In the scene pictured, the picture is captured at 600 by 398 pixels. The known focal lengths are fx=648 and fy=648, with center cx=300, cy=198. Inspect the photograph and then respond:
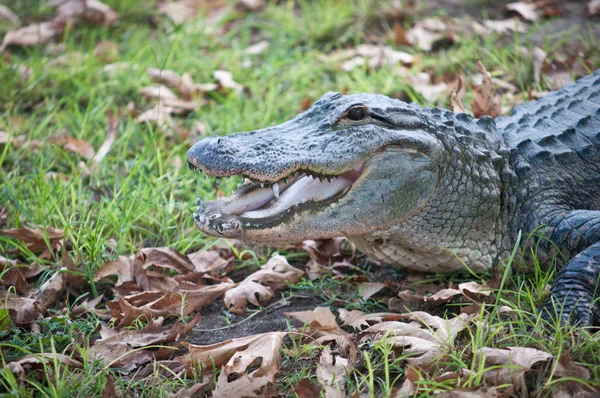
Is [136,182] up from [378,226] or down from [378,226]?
down

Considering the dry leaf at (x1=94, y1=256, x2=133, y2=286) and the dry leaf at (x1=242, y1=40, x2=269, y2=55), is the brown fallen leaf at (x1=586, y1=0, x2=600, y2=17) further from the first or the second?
the dry leaf at (x1=94, y1=256, x2=133, y2=286)

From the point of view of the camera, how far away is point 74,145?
4723 millimetres

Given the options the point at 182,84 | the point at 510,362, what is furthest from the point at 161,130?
the point at 510,362

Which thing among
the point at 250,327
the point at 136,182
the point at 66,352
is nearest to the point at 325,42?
the point at 136,182

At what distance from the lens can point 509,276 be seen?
11.0 ft

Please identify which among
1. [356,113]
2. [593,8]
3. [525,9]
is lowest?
[356,113]

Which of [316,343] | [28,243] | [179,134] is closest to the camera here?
[316,343]

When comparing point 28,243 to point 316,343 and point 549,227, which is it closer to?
point 316,343

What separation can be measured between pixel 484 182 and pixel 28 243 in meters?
2.59

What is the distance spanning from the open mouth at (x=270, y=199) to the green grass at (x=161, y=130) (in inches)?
24.0

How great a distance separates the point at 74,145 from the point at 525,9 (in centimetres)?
438

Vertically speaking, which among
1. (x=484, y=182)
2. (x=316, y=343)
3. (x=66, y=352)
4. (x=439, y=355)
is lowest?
(x=66, y=352)

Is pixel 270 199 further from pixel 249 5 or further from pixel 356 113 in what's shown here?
pixel 249 5

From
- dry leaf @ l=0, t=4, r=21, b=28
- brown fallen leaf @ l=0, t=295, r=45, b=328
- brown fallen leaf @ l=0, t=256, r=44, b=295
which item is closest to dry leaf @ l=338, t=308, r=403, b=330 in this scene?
brown fallen leaf @ l=0, t=295, r=45, b=328
